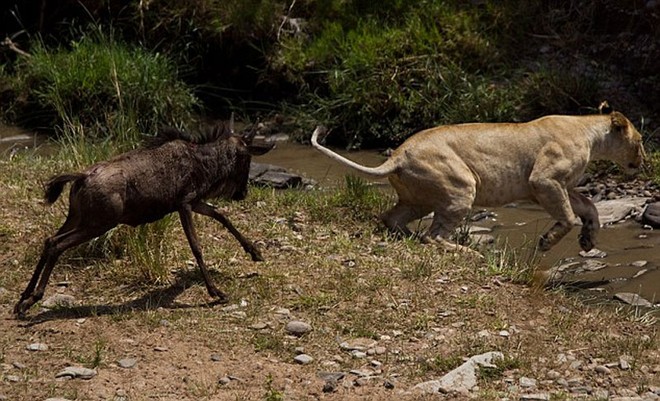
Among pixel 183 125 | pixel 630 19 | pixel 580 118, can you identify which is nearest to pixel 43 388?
pixel 580 118

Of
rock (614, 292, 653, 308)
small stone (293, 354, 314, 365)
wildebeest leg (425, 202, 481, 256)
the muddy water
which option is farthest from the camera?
wildebeest leg (425, 202, 481, 256)

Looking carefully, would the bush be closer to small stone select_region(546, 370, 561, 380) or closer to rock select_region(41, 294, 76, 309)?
rock select_region(41, 294, 76, 309)

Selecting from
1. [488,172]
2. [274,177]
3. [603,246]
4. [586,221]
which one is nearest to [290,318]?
[488,172]

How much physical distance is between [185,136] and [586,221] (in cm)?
321

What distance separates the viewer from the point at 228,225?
7.84 meters

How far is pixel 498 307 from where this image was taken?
7.46m

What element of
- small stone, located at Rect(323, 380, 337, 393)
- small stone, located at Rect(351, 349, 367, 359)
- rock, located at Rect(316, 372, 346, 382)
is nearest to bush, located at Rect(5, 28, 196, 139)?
small stone, located at Rect(351, 349, 367, 359)

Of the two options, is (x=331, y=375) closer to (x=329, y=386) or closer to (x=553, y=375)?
(x=329, y=386)

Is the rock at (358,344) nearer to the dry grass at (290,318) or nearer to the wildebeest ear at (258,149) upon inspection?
the dry grass at (290,318)

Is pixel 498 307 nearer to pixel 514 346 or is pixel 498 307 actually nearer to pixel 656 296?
pixel 514 346

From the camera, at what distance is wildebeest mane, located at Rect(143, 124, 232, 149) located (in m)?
7.67

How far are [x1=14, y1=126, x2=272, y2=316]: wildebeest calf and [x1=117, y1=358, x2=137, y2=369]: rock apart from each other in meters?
0.84

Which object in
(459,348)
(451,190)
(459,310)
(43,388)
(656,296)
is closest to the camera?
(43,388)

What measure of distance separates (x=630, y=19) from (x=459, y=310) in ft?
22.7
